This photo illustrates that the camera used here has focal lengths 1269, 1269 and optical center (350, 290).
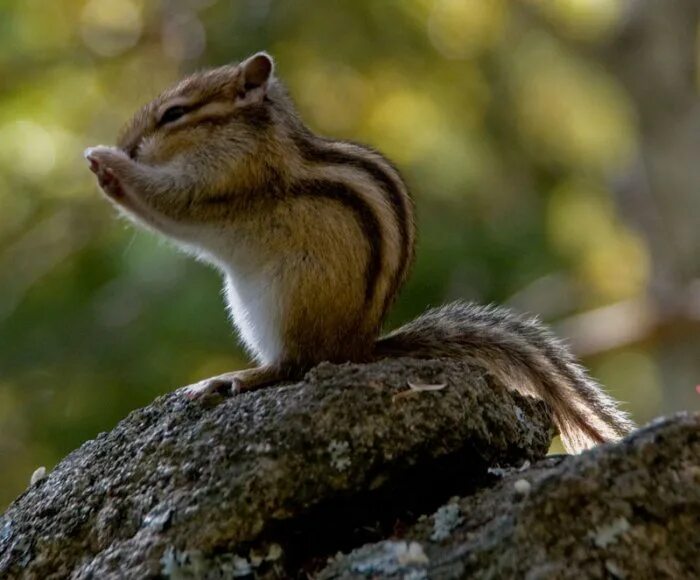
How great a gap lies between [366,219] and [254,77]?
695 millimetres

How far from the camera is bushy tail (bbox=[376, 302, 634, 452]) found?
2.73 metres

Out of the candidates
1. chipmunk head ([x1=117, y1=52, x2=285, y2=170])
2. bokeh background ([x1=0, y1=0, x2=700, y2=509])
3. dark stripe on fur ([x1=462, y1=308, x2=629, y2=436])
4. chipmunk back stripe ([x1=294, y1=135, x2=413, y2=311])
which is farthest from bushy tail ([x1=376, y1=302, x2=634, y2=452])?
bokeh background ([x1=0, y1=0, x2=700, y2=509])

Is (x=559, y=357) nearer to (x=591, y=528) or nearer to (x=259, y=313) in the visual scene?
(x=259, y=313)

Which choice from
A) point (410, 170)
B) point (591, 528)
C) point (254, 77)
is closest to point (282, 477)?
point (591, 528)

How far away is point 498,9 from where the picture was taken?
7.95m

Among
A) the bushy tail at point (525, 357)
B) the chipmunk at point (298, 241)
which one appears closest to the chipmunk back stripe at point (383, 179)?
the chipmunk at point (298, 241)

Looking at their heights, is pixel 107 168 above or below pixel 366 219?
above

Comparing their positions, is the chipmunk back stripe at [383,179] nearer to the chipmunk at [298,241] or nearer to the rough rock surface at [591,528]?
the chipmunk at [298,241]

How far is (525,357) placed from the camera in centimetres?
287

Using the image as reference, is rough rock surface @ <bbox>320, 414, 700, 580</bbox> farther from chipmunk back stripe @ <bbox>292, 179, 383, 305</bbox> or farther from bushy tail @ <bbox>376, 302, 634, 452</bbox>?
chipmunk back stripe @ <bbox>292, 179, 383, 305</bbox>

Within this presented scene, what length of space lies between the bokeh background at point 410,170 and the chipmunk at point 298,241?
2501 mm

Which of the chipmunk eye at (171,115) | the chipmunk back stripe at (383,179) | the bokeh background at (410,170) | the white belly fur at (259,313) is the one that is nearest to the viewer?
the white belly fur at (259,313)

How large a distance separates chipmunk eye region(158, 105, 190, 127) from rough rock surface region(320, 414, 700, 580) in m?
1.66

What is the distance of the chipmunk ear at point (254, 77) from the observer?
3354mm
